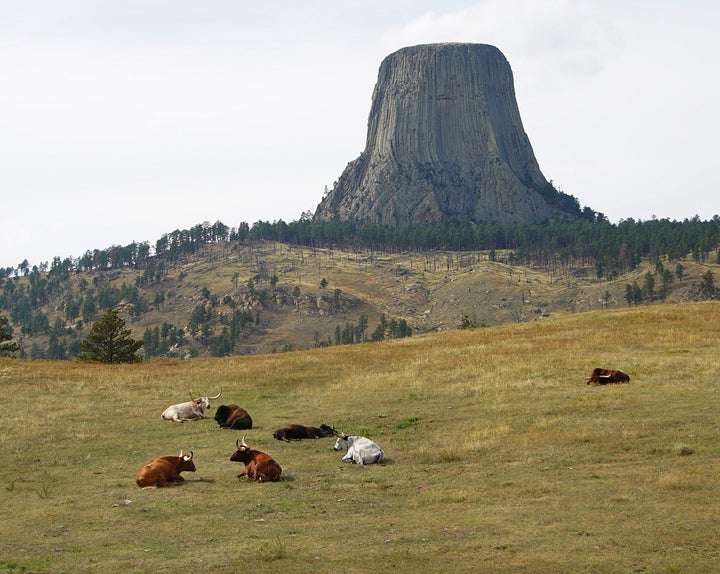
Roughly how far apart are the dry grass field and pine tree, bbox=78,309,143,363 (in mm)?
30701

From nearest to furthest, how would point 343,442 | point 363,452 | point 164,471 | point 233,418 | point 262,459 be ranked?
point 164,471
point 262,459
point 363,452
point 343,442
point 233,418

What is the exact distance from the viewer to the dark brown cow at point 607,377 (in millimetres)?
30375

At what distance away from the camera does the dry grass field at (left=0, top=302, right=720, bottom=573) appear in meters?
13.2

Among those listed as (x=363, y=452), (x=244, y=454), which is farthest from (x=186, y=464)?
(x=363, y=452)

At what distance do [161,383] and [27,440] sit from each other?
531 inches

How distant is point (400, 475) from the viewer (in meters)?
19.3

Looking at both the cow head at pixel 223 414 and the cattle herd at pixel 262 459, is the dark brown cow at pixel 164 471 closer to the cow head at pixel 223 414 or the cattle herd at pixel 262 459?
the cattle herd at pixel 262 459

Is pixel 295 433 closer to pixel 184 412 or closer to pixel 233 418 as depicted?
pixel 233 418

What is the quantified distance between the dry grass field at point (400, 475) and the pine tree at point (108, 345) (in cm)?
3070

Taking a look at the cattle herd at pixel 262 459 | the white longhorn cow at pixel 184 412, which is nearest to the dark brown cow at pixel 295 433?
the cattle herd at pixel 262 459

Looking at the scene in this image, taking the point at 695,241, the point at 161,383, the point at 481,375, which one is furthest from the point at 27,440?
the point at 695,241

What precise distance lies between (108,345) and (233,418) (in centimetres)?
4674

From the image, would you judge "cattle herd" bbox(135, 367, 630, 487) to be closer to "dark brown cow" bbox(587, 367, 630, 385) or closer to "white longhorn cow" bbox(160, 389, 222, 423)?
"white longhorn cow" bbox(160, 389, 222, 423)

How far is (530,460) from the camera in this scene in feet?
64.7
